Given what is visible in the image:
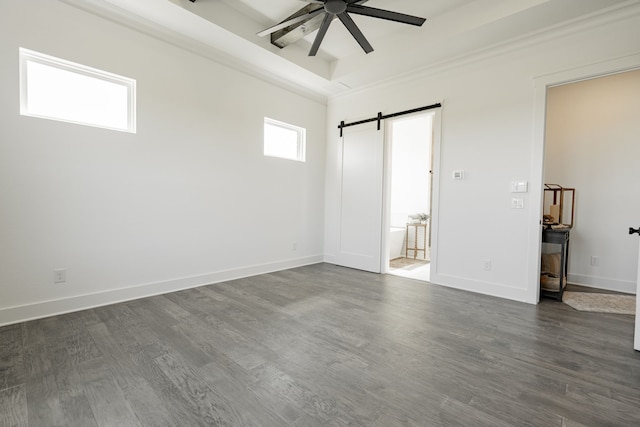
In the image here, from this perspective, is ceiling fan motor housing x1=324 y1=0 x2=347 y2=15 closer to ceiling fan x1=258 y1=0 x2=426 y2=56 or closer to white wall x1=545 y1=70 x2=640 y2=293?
ceiling fan x1=258 y1=0 x2=426 y2=56

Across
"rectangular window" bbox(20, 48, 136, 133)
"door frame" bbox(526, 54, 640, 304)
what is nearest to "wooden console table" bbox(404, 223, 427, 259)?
"door frame" bbox(526, 54, 640, 304)

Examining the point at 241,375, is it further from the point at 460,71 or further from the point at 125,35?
the point at 460,71

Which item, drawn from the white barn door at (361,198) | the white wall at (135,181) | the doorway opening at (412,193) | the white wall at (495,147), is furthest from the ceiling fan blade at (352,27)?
the doorway opening at (412,193)

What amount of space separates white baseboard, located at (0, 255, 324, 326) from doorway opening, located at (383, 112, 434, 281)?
2902mm

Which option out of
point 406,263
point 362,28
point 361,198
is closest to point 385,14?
point 362,28

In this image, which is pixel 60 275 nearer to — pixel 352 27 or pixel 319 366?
pixel 319 366

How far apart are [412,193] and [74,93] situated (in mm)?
5746

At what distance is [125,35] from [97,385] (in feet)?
10.4

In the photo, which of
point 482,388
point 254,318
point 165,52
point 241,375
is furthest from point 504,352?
point 165,52

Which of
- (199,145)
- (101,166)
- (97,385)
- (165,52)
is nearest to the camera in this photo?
(97,385)

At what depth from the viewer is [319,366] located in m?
1.87

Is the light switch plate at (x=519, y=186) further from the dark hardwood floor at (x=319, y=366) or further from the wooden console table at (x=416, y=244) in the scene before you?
the wooden console table at (x=416, y=244)

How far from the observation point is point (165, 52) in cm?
A: 321

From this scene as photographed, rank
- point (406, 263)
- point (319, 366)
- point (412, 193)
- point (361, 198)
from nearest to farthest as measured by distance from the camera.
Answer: point (319, 366) < point (361, 198) < point (406, 263) < point (412, 193)
